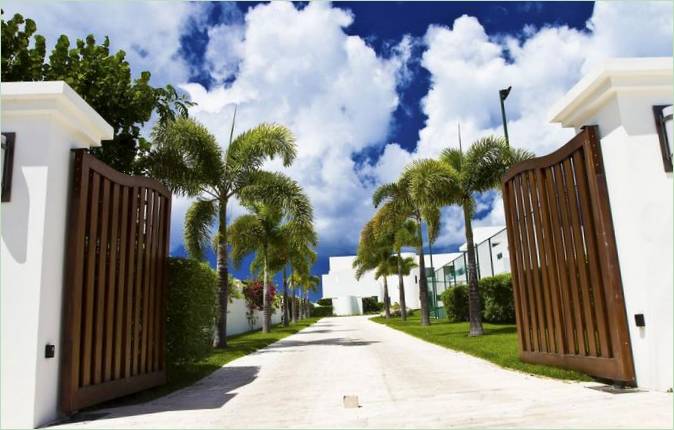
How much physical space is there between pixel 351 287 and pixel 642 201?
249 feet

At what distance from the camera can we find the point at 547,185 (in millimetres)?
A: 7605

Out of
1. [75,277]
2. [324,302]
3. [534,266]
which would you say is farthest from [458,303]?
[324,302]

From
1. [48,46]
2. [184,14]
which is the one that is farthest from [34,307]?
[48,46]

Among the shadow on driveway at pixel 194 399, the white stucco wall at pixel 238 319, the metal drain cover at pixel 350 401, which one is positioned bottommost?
the shadow on driveway at pixel 194 399

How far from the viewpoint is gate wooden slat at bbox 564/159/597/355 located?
657 cm

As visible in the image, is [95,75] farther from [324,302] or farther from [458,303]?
[324,302]

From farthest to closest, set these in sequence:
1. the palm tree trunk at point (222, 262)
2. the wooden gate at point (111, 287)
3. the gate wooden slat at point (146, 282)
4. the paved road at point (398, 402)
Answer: the palm tree trunk at point (222, 262)
the gate wooden slat at point (146, 282)
the wooden gate at point (111, 287)
the paved road at point (398, 402)

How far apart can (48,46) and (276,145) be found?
696cm

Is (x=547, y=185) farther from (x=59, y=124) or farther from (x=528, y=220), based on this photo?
(x=59, y=124)

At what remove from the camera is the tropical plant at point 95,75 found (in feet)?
36.0

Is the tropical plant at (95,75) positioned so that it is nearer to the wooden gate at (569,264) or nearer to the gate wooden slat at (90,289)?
the gate wooden slat at (90,289)

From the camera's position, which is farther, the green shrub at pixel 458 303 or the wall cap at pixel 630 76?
the green shrub at pixel 458 303

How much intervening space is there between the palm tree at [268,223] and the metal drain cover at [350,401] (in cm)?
1069

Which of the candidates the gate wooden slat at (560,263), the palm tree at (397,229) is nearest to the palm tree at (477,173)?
the palm tree at (397,229)
